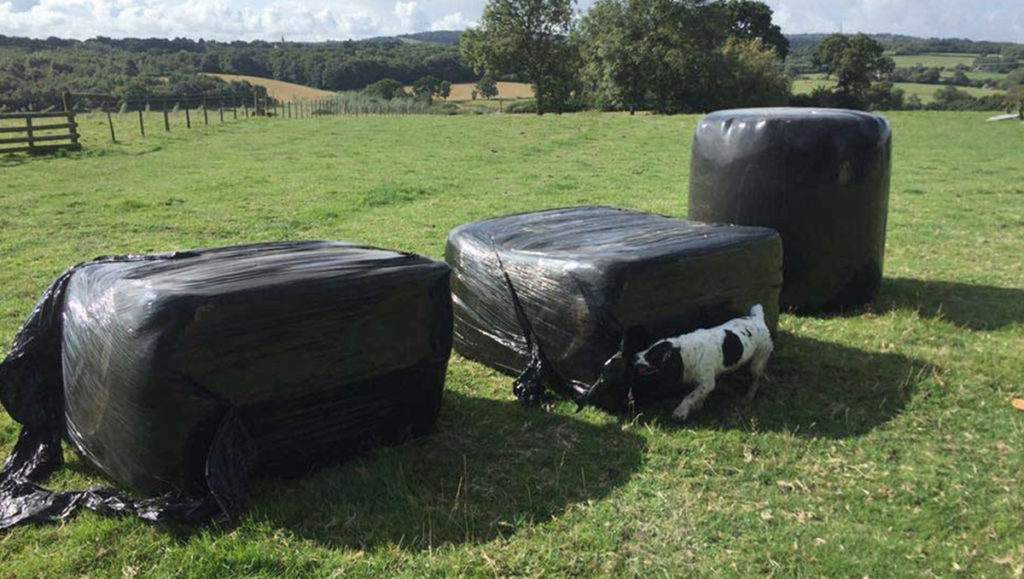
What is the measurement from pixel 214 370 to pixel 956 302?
22.4 feet

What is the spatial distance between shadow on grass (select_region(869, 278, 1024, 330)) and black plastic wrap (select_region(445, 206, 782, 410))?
86.8 inches

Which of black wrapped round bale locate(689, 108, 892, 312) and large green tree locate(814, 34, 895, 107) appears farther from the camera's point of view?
large green tree locate(814, 34, 895, 107)

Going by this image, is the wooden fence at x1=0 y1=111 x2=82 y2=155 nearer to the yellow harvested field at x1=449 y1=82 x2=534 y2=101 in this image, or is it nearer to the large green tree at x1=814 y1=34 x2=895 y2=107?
the large green tree at x1=814 y1=34 x2=895 y2=107

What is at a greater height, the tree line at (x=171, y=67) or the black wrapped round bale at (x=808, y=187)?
the tree line at (x=171, y=67)

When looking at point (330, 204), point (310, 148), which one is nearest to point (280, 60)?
point (310, 148)

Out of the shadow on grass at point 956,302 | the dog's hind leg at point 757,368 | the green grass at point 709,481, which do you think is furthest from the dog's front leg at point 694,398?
the shadow on grass at point 956,302

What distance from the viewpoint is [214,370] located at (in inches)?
138

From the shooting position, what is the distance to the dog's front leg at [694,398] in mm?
4727

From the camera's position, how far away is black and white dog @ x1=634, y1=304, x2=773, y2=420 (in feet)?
15.1

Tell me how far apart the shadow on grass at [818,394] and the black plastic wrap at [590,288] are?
452 mm

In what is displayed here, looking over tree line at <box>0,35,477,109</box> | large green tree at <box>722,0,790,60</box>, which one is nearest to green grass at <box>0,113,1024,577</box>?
tree line at <box>0,35,477,109</box>

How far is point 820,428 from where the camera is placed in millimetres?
4680

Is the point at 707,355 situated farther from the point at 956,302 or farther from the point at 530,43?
the point at 530,43

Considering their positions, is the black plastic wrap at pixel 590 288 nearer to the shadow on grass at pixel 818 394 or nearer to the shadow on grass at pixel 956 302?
the shadow on grass at pixel 818 394
